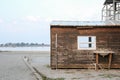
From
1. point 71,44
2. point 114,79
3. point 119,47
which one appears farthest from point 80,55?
point 114,79

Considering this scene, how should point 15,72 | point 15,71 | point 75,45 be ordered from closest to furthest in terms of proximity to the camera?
point 15,72 < point 15,71 < point 75,45

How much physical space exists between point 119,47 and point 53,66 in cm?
469

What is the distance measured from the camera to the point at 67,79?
15359 millimetres

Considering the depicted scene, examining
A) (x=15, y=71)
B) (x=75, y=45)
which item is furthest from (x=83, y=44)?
(x=15, y=71)

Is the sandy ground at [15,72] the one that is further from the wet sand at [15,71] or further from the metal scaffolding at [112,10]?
the metal scaffolding at [112,10]

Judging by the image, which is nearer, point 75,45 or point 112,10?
point 75,45

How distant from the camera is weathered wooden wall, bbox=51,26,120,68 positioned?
21531mm

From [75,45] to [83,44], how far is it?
557 millimetres

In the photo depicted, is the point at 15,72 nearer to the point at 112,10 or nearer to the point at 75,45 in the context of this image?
the point at 75,45

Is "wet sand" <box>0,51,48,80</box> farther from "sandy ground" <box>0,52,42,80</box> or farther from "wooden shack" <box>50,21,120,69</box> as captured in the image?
"wooden shack" <box>50,21,120,69</box>

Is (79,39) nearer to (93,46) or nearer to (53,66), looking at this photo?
(93,46)

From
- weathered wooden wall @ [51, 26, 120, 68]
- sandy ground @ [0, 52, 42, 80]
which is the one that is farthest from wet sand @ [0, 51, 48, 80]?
weathered wooden wall @ [51, 26, 120, 68]

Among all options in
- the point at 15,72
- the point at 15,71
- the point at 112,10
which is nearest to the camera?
the point at 15,72

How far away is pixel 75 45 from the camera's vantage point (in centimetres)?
2167
